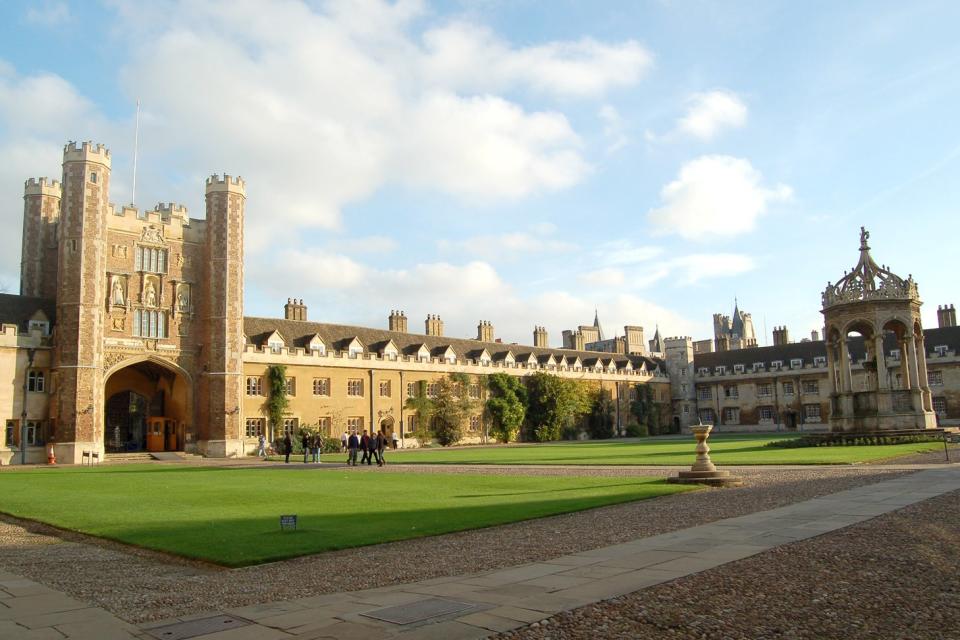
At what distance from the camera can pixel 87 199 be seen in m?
38.4

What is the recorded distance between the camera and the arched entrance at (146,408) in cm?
4297

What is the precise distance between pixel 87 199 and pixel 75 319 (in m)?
6.32

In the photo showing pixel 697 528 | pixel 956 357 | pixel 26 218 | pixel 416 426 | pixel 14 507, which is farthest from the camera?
pixel 956 357

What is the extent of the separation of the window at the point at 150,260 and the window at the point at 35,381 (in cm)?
746

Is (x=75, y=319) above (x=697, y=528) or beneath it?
above

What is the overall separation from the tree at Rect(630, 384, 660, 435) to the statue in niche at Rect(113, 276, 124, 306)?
1849 inches

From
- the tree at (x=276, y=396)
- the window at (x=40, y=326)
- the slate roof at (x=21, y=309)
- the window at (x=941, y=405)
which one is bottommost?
the window at (x=941, y=405)

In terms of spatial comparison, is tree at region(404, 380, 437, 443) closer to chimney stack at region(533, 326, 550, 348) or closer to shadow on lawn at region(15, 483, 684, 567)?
chimney stack at region(533, 326, 550, 348)

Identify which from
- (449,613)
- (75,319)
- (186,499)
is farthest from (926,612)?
(75,319)

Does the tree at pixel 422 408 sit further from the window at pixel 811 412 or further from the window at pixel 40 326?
the window at pixel 811 412

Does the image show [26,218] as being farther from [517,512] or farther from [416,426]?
[517,512]

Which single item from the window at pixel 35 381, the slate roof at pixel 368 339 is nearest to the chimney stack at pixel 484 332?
the slate roof at pixel 368 339

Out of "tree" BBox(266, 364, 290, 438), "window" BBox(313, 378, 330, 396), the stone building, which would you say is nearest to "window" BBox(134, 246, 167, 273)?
the stone building

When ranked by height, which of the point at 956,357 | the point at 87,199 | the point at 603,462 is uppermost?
the point at 87,199
